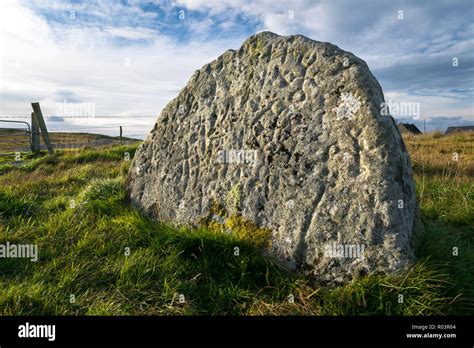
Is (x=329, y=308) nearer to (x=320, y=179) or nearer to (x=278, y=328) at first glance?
(x=278, y=328)

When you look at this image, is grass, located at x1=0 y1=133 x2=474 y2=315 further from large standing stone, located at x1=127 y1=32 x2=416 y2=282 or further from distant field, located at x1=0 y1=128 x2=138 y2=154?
distant field, located at x1=0 y1=128 x2=138 y2=154

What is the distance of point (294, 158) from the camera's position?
4137 millimetres

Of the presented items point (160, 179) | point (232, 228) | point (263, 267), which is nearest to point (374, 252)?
point (263, 267)

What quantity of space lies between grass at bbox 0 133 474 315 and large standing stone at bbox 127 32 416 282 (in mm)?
221

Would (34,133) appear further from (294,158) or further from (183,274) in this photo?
(294,158)

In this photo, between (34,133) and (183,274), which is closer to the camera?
(183,274)

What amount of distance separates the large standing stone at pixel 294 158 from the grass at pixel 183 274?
0.22 m

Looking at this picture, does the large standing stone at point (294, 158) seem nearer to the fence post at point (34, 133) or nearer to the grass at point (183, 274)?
the grass at point (183, 274)

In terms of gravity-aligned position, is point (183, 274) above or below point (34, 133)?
below

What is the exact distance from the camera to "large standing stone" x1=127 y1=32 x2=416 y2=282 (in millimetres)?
3680

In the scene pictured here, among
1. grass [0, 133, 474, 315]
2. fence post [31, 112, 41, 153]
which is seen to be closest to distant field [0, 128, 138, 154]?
fence post [31, 112, 41, 153]

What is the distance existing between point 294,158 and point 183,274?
1562 millimetres

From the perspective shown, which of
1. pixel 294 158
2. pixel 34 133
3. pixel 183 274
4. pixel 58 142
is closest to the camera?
pixel 183 274

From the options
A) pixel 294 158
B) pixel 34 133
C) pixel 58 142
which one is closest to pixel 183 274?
pixel 294 158
